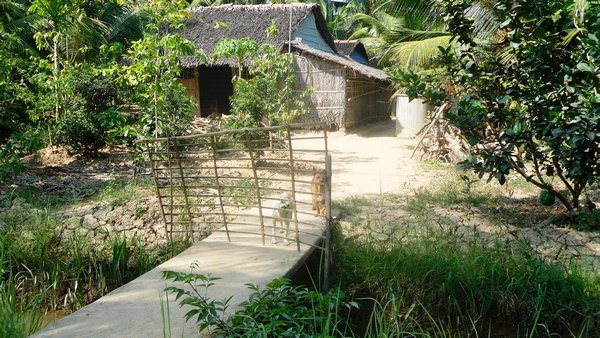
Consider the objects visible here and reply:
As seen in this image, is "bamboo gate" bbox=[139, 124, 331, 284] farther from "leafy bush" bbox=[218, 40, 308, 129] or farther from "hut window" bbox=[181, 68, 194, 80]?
"hut window" bbox=[181, 68, 194, 80]

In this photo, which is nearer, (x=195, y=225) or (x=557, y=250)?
(x=557, y=250)

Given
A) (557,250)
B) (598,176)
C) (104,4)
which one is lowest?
(557,250)

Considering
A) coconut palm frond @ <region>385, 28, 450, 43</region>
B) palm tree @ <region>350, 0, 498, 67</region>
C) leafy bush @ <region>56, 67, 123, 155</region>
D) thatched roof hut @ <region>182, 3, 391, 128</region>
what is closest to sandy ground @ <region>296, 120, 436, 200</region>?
thatched roof hut @ <region>182, 3, 391, 128</region>

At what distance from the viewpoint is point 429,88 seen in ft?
15.5

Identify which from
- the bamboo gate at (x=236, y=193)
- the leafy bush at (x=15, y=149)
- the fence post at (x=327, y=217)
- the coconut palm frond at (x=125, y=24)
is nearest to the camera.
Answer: the fence post at (x=327, y=217)

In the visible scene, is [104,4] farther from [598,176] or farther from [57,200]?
[598,176]

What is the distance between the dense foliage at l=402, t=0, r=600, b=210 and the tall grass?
855 millimetres

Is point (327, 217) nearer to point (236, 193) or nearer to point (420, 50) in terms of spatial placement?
point (236, 193)

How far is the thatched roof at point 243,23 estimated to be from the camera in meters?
13.8

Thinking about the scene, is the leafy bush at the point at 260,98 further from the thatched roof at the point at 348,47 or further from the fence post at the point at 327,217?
the thatched roof at the point at 348,47

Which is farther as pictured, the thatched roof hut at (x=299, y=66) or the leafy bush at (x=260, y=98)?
the thatched roof hut at (x=299, y=66)

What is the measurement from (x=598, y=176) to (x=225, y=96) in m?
12.4

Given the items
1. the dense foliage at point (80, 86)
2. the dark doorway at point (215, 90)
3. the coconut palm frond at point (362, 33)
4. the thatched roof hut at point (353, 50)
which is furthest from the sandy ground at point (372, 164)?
the coconut palm frond at point (362, 33)

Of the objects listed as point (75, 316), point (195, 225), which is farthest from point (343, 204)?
point (75, 316)
